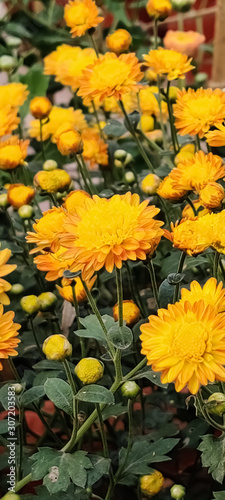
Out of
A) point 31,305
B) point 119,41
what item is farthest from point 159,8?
point 31,305

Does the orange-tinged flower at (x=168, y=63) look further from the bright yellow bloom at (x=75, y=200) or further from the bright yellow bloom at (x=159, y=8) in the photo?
the bright yellow bloom at (x=75, y=200)

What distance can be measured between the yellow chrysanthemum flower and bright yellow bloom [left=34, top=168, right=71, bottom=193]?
218 millimetres

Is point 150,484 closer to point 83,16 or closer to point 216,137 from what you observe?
point 216,137

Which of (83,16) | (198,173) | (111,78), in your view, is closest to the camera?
(198,173)

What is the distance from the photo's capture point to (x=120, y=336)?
47 cm

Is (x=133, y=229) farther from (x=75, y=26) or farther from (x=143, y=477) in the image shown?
(x=75, y=26)

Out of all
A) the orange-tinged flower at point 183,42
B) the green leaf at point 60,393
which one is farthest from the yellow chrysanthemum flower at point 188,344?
the orange-tinged flower at point 183,42

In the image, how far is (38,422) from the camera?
69 centimetres

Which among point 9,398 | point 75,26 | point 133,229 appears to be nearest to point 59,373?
point 9,398

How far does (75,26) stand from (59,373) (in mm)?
401

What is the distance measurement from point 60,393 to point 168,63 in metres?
0.36

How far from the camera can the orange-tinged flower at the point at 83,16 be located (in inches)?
29.2

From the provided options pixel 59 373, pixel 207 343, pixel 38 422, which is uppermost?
pixel 207 343

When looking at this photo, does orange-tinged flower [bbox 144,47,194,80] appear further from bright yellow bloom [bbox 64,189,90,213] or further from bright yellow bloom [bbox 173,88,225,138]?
bright yellow bloom [bbox 64,189,90,213]
